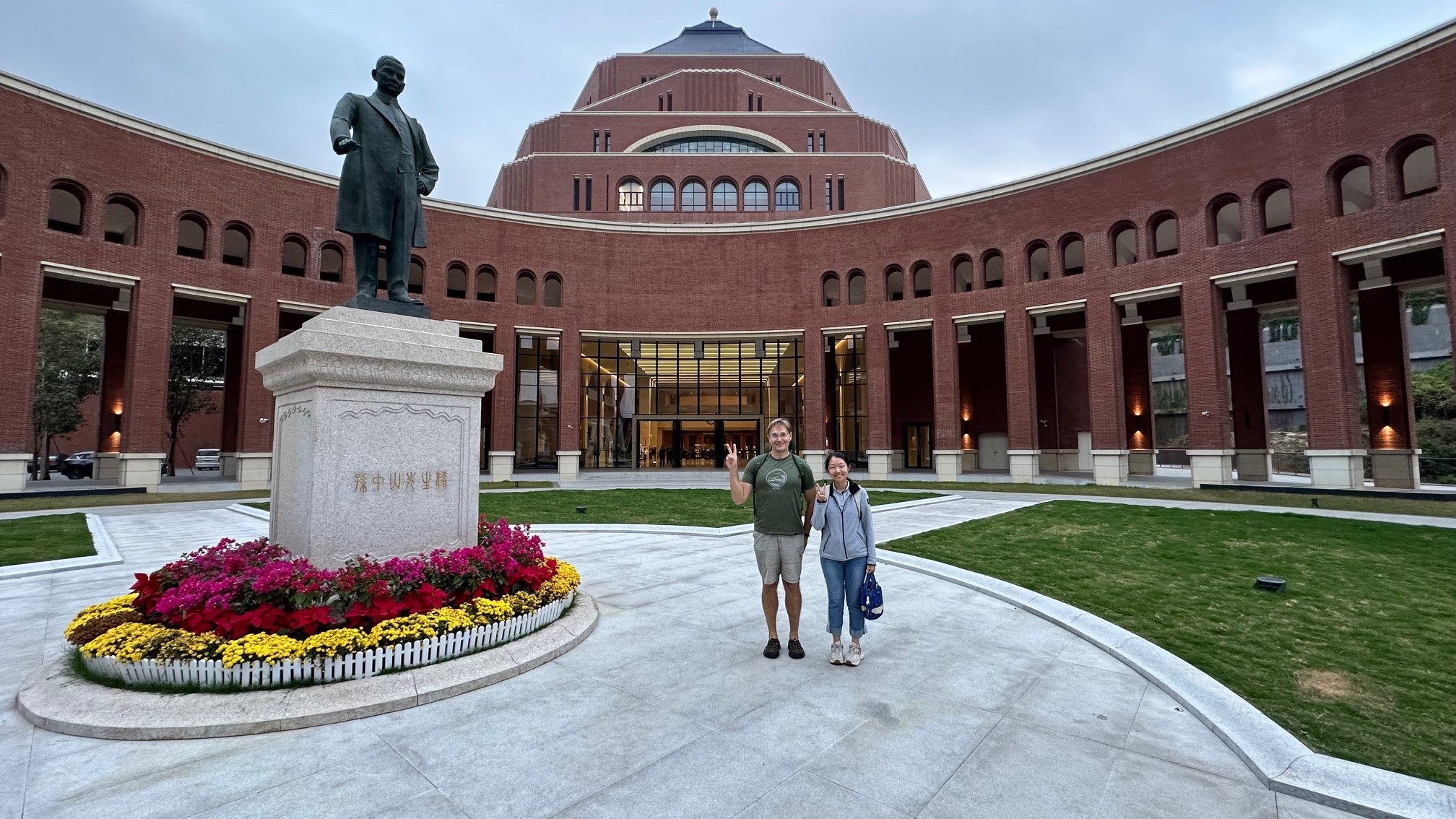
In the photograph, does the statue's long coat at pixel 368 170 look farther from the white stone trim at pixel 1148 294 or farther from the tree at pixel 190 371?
the tree at pixel 190 371

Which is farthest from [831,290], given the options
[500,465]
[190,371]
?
[190,371]

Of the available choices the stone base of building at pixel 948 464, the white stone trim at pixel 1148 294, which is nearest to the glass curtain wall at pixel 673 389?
the stone base of building at pixel 948 464

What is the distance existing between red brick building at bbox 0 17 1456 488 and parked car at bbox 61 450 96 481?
453 inches

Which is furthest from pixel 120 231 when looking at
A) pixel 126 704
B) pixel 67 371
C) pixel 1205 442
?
pixel 1205 442

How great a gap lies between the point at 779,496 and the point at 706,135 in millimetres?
53207

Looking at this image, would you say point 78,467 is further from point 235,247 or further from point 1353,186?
point 1353,186

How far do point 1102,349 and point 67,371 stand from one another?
57.4 m

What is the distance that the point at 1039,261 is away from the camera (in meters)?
32.3

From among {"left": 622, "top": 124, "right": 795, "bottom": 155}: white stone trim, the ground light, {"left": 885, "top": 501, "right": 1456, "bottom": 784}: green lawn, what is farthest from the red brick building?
the ground light

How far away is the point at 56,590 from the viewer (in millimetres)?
8211

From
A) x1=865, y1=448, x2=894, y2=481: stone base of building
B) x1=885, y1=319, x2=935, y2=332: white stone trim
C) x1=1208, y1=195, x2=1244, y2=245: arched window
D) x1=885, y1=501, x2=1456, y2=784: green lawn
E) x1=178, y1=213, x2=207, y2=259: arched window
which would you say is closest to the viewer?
x1=885, y1=501, x2=1456, y2=784: green lawn

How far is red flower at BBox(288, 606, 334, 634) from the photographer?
477cm

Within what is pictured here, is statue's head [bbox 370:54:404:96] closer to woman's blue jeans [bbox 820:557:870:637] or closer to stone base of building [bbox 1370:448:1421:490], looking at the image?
woman's blue jeans [bbox 820:557:870:637]

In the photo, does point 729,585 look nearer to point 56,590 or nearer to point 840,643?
point 840,643
